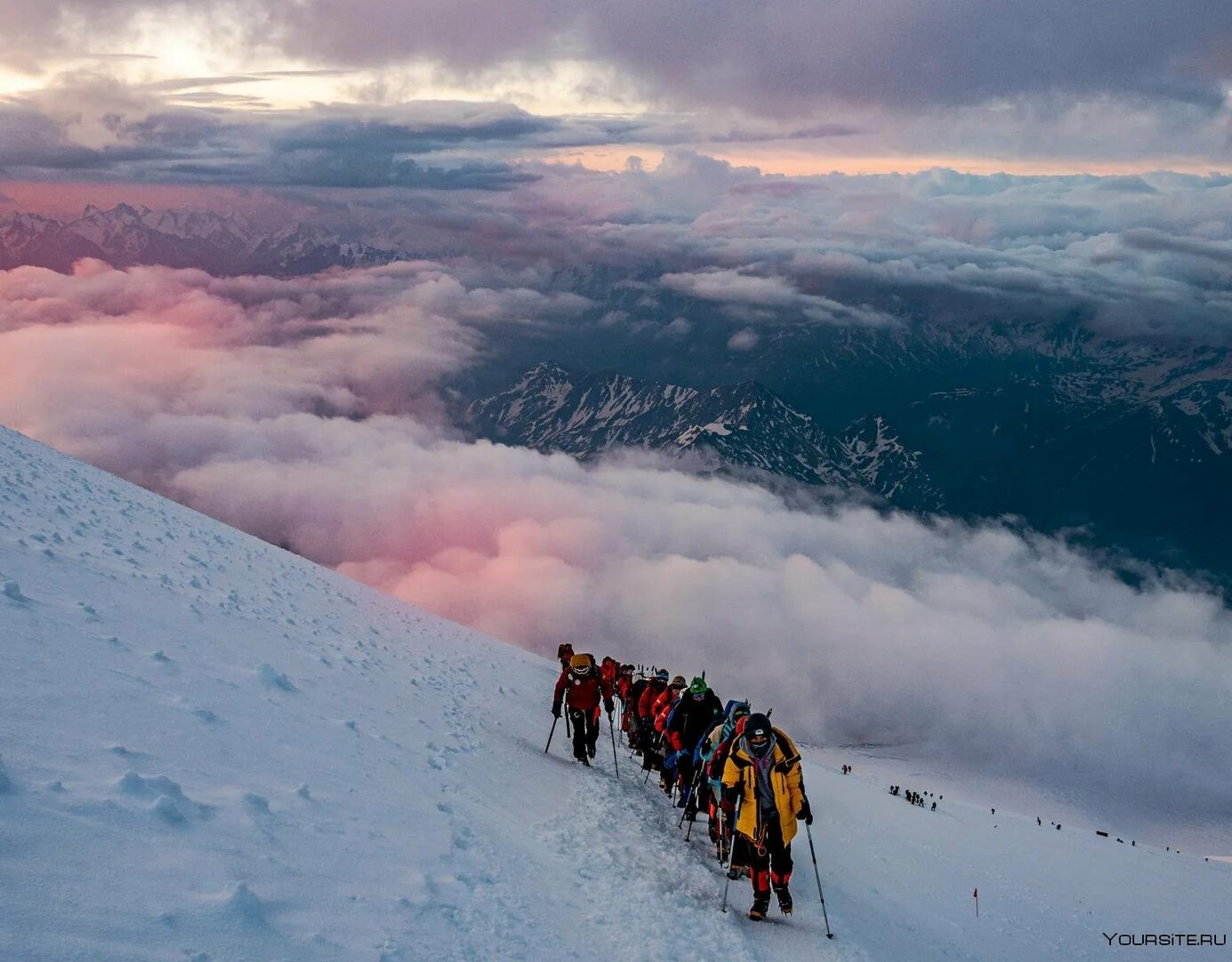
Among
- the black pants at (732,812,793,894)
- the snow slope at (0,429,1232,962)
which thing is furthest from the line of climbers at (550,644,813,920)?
the snow slope at (0,429,1232,962)

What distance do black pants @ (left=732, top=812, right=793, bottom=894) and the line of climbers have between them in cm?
1

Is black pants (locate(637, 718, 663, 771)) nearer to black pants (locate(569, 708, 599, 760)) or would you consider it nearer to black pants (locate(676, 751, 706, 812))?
black pants (locate(569, 708, 599, 760))

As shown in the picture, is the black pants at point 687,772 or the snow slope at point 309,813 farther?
the black pants at point 687,772

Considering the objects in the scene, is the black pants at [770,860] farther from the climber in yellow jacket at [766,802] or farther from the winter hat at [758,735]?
the winter hat at [758,735]

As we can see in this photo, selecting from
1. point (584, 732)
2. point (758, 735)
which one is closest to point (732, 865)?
point (758, 735)

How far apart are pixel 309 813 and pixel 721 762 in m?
6.69

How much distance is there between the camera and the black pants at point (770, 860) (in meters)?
10.7

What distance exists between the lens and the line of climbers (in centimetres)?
1078

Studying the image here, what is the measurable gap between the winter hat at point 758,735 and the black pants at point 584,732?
702cm

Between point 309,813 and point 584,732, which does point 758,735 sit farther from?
point 584,732

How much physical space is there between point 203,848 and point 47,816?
1.21 m

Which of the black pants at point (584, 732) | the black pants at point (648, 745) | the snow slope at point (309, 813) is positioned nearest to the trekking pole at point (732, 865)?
the snow slope at point (309, 813)

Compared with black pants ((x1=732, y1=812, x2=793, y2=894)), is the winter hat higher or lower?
higher

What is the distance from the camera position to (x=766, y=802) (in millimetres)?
10828
